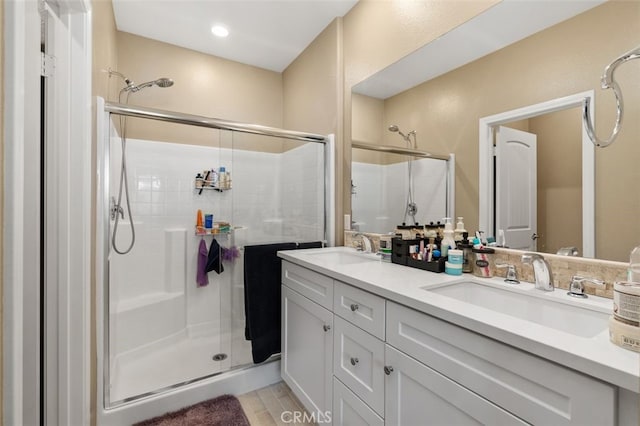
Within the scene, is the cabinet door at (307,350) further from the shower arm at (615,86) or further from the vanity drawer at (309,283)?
the shower arm at (615,86)

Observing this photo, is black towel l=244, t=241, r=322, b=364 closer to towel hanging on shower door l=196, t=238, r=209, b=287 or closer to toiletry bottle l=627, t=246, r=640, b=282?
towel hanging on shower door l=196, t=238, r=209, b=287

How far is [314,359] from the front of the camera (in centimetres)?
149

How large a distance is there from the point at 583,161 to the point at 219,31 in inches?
101

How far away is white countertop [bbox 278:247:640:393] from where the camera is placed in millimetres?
551

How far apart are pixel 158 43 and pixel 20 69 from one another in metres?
2.51

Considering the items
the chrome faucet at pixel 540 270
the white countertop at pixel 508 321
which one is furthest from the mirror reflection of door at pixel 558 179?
the white countertop at pixel 508 321

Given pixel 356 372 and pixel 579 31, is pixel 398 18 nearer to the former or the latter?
pixel 579 31

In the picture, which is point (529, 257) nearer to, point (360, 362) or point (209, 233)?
point (360, 362)

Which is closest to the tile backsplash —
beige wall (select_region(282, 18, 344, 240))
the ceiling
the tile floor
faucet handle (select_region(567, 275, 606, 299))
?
faucet handle (select_region(567, 275, 606, 299))

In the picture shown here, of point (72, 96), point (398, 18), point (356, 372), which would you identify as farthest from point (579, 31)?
point (72, 96)

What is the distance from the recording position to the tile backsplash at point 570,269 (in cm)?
93

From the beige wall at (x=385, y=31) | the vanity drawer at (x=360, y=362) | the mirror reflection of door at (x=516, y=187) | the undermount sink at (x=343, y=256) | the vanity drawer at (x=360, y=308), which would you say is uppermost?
the beige wall at (x=385, y=31)

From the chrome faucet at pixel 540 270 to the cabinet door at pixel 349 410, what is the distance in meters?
0.76

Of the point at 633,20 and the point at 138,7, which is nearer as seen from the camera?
the point at 633,20
